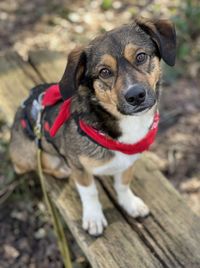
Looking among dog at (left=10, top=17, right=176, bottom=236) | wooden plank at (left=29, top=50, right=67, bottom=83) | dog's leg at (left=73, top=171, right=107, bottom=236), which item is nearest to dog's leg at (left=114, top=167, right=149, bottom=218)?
dog at (left=10, top=17, right=176, bottom=236)

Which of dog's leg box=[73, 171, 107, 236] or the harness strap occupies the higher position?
the harness strap

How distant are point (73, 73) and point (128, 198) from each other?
1240 millimetres

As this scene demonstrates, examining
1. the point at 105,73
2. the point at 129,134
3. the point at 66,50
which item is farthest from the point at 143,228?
the point at 66,50

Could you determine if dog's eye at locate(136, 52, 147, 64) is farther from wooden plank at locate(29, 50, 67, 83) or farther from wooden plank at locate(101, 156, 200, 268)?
wooden plank at locate(29, 50, 67, 83)

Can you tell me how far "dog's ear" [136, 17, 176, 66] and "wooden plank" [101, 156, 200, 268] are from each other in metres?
1.26

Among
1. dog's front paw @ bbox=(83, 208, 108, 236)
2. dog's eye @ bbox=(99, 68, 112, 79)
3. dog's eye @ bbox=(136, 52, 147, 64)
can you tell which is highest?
dog's eye @ bbox=(99, 68, 112, 79)

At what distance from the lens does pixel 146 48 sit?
324cm

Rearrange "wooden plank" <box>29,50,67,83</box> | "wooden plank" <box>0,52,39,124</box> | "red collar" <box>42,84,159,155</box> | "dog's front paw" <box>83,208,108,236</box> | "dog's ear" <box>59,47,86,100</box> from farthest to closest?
"wooden plank" <box>29,50,67,83</box>, "wooden plank" <box>0,52,39,124</box>, "dog's front paw" <box>83,208,108,236</box>, "red collar" <box>42,84,159,155</box>, "dog's ear" <box>59,47,86,100</box>

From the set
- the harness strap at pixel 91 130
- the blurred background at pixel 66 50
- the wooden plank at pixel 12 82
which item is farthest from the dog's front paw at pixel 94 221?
the wooden plank at pixel 12 82

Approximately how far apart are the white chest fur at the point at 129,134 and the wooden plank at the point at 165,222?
21.4 inches

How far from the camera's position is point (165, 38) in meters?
3.25

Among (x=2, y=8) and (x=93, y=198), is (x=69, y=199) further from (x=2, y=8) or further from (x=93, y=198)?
(x=2, y=8)

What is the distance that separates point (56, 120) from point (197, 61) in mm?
3235

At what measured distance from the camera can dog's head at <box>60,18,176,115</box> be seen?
3.09 metres
